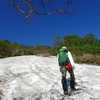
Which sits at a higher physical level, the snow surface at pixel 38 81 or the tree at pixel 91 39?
the tree at pixel 91 39

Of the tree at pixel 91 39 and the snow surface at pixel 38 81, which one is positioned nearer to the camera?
the snow surface at pixel 38 81

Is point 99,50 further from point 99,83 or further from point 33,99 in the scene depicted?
point 33,99

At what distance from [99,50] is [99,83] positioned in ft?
80.8

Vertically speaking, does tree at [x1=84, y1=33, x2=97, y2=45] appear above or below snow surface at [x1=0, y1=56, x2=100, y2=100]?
above

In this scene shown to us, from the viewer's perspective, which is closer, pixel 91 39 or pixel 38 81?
pixel 38 81

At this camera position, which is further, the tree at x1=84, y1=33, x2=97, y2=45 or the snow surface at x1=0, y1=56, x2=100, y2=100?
the tree at x1=84, y1=33, x2=97, y2=45

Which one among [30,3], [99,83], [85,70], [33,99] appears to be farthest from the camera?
[85,70]

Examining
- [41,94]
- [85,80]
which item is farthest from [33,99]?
[85,80]

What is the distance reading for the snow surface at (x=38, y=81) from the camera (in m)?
16.1

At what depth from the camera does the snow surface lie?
52.9ft

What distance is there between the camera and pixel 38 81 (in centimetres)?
1831

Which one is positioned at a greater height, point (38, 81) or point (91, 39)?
point (91, 39)

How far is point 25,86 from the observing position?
1766 cm

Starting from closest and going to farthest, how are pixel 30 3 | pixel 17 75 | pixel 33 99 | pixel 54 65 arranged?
pixel 30 3
pixel 33 99
pixel 17 75
pixel 54 65
